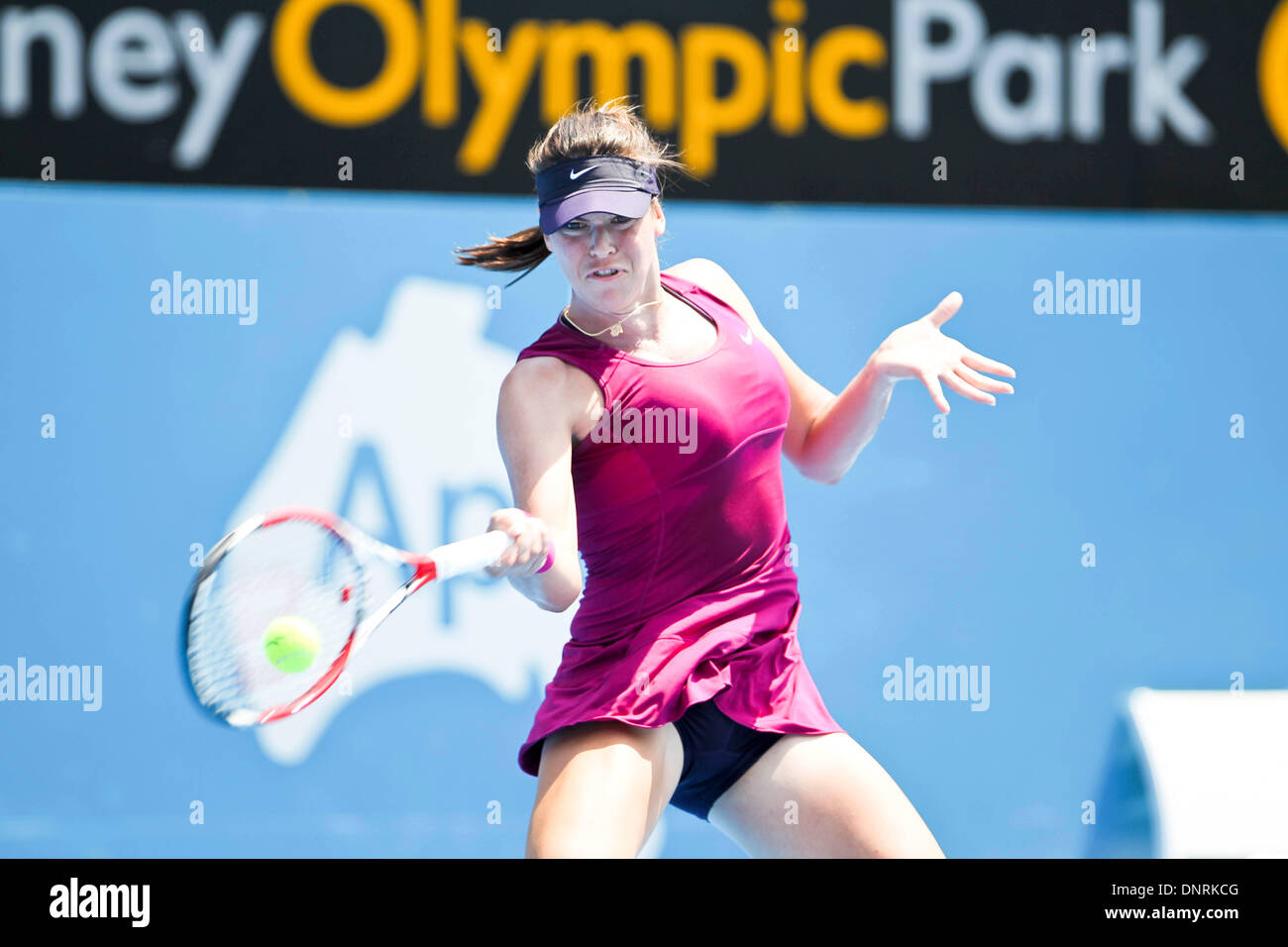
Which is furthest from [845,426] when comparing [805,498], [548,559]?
[805,498]

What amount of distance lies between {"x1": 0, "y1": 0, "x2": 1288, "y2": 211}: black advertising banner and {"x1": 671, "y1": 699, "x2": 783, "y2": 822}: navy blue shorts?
2.27m

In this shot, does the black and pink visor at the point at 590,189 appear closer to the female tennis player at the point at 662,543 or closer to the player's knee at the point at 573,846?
the female tennis player at the point at 662,543

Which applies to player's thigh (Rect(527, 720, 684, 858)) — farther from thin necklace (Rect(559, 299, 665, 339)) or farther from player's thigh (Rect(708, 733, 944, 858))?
thin necklace (Rect(559, 299, 665, 339))

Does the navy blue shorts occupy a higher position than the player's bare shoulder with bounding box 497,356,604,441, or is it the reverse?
the player's bare shoulder with bounding box 497,356,604,441

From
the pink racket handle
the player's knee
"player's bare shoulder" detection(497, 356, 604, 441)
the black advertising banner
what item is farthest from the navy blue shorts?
the black advertising banner

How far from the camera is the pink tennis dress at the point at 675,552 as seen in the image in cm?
239

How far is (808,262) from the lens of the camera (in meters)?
4.40

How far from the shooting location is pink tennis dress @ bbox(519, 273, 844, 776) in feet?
7.84

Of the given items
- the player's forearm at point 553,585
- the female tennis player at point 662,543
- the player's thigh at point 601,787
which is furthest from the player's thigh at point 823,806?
the player's forearm at point 553,585

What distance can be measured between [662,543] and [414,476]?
6.39 feet

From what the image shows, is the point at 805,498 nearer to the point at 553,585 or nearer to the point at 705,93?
the point at 705,93

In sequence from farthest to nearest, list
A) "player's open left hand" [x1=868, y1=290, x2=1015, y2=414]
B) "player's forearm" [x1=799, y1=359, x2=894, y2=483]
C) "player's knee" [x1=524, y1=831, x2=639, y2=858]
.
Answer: "player's forearm" [x1=799, y1=359, x2=894, y2=483] < "player's open left hand" [x1=868, y1=290, x2=1015, y2=414] < "player's knee" [x1=524, y1=831, x2=639, y2=858]

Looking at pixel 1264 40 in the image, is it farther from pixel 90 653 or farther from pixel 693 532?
pixel 90 653

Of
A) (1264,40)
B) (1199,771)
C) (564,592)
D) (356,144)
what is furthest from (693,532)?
(1264,40)
